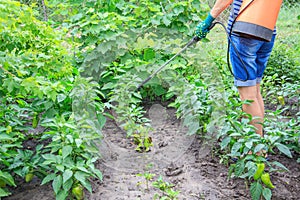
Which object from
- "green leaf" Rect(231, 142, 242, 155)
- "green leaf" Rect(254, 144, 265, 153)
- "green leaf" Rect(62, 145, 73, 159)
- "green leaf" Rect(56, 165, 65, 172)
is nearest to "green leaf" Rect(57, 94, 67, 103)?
"green leaf" Rect(62, 145, 73, 159)

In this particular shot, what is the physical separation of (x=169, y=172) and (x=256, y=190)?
710 mm

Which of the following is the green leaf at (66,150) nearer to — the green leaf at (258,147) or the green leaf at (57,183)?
A: the green leaf at (57,183)

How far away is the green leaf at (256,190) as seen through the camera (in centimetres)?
259

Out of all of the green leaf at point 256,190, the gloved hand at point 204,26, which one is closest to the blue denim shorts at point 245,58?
the gloved hand at point 204,26

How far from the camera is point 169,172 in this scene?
3082 mm

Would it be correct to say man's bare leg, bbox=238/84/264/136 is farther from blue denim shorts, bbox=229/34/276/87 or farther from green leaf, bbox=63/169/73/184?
green leaf, bbox=63/169/73/184

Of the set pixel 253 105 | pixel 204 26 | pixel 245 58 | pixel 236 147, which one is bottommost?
pixel 236 147

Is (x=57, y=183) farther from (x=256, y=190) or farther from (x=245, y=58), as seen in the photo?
(x=245, y=58)

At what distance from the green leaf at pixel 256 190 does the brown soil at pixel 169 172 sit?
0.57ft

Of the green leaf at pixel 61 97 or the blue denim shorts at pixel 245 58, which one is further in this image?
the blue denim shorts at pixel 245 58

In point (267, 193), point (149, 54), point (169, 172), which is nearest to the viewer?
point (267, 193)

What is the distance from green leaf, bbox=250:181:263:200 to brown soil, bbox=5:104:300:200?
6.8 inches

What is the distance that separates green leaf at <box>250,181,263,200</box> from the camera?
8.51ft

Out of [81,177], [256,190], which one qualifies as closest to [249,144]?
[256,190]
